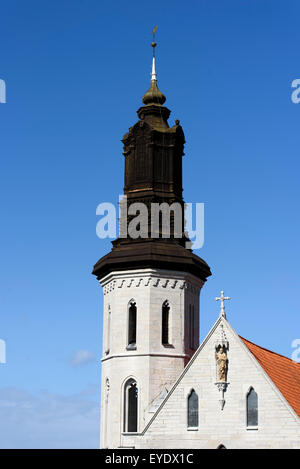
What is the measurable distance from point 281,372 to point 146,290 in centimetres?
865

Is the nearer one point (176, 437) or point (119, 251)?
point (176, 437)

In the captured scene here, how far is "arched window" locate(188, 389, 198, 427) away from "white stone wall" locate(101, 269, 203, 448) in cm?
459

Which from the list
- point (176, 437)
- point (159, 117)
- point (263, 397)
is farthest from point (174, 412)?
point (159, 117)

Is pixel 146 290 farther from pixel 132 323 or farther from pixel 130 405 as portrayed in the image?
pixel 130 405

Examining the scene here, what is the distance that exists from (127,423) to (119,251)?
911cm

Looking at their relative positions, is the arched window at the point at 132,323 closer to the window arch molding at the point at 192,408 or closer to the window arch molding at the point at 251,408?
the window arch molding at the point at 192,408

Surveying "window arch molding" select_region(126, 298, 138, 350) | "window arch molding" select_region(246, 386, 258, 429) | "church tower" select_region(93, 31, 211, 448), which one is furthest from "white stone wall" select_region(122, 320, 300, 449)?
"window arch molding" select_region(126, 298, 138, 350)

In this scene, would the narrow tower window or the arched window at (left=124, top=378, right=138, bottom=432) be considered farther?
the narrow tower window

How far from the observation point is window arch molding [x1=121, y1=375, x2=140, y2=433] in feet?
151

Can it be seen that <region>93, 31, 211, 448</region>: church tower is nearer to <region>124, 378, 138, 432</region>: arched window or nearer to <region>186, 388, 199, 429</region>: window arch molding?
<region>124, 378, 138, 432</region>: arched window

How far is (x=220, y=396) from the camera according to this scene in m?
40.3
